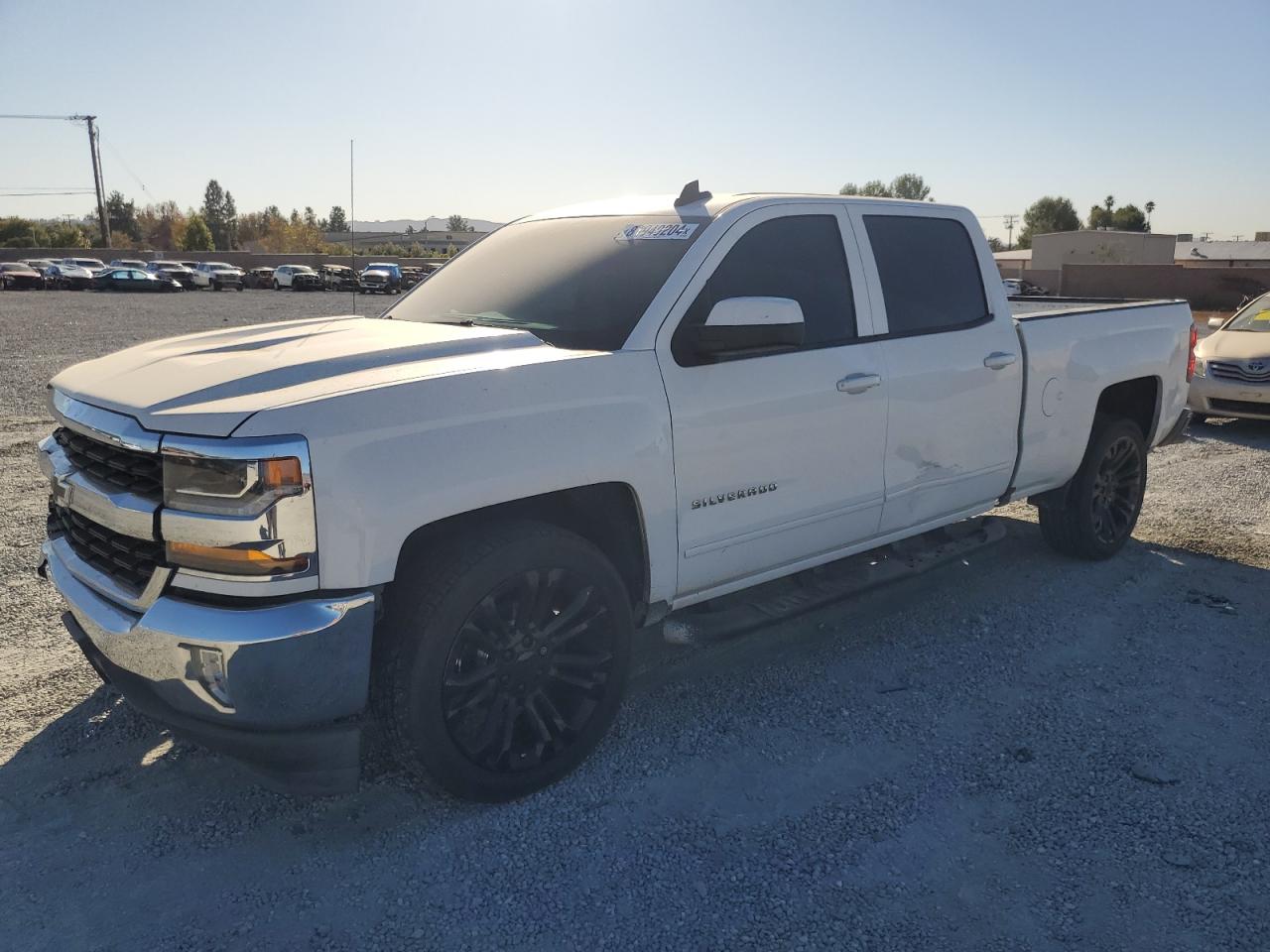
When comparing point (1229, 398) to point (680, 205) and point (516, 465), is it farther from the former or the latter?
point (516, 465)

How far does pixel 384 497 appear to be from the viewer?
272cm

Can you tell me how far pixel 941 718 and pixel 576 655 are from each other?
157 centimetres

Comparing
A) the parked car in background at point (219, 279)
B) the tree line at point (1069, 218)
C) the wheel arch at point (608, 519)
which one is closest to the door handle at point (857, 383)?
the wheel arch at point (608, 519)

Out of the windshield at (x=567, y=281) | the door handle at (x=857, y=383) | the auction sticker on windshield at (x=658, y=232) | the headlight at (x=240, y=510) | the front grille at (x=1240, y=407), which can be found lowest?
the front grille at (x=1240, y=407)

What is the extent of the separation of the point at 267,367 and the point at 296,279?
51891 mm

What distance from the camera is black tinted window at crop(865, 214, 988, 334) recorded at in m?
4.35

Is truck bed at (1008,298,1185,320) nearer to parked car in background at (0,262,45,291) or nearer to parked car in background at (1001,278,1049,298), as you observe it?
parked car in background at (1001,278,1049,298)

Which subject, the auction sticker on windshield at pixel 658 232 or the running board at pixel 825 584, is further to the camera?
the running board at pixel 825 584

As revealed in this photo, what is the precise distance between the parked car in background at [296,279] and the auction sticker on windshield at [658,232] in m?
51.1

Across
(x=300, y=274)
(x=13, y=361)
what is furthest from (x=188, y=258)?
(x=13, y=361)

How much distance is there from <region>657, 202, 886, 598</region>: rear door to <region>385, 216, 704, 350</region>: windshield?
0.68 ft

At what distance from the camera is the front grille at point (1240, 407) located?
9578 millimetres

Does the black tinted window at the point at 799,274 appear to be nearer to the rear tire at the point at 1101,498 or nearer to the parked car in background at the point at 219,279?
the rear tire at the point at 1101,498

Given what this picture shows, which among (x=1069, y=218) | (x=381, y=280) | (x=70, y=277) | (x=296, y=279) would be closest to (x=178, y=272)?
(x=70, y=277)
